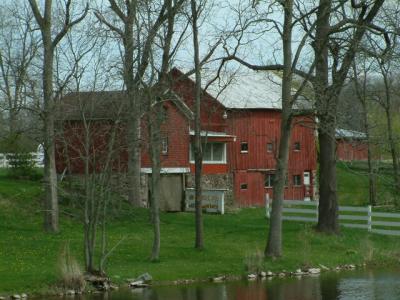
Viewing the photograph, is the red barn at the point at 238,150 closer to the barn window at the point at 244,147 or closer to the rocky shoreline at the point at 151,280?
the barn window at the point at 244,147

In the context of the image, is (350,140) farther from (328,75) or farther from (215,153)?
(215,153)

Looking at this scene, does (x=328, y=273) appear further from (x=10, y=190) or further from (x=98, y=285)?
(x=10, y=190)

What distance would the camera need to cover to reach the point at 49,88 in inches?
1131

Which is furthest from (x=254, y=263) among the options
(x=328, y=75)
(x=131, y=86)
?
(x=328, y=75)

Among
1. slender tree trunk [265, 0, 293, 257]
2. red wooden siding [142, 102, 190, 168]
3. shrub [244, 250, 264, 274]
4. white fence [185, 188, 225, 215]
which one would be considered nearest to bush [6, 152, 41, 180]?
red wooden siding [142, 102, 190, 168]

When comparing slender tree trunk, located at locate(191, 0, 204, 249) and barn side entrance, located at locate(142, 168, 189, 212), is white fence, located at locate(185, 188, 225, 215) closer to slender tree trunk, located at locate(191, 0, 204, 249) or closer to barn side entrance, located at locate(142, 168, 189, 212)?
barn side entrance, located at locate(142, 168, 189, 212)

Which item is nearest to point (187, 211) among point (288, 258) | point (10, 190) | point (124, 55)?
point (10, 190)

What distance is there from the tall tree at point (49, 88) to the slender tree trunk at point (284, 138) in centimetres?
862

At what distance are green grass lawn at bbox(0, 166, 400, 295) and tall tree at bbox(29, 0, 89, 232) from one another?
83cm

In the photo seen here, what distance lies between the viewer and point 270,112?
4847 cm

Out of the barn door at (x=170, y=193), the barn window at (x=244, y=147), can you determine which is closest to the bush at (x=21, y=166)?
the barn door at (x=170, y=193)

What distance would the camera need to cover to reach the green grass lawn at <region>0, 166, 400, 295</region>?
21656 mm

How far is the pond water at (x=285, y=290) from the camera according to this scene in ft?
62.9

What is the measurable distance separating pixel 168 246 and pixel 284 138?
5739 millimetres
